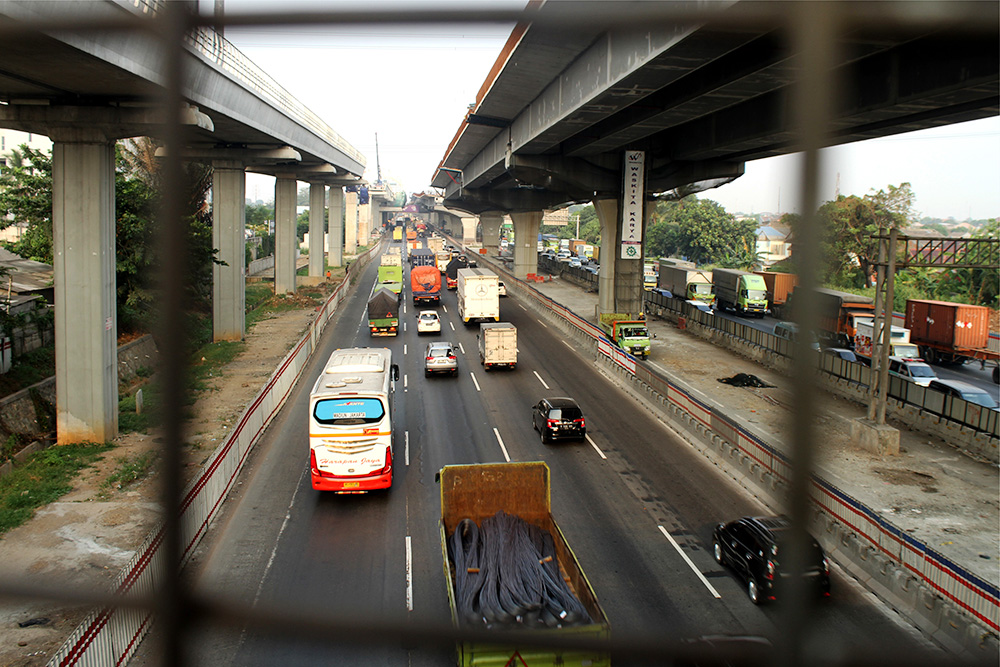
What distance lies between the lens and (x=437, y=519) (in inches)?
651

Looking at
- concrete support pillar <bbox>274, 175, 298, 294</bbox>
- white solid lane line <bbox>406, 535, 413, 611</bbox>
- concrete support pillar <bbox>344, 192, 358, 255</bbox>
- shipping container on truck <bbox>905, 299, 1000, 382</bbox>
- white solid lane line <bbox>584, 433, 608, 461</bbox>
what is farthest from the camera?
concrete support pillar <bbox>344, 192, 358, 255</bbox>

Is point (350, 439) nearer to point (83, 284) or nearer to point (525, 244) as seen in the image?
point (83, 284)

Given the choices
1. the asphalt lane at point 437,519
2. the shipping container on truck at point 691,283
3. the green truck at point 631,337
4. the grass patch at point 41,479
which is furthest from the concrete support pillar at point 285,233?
the grass patch at point 41,479

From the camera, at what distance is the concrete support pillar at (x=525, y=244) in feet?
227

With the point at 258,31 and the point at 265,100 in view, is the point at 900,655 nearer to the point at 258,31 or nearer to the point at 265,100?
the point at 258,31

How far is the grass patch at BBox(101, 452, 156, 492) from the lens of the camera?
57.5ft

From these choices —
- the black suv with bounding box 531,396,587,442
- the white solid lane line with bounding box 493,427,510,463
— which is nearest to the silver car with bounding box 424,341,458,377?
the white solid lane line with bounding box 493,427,510,463

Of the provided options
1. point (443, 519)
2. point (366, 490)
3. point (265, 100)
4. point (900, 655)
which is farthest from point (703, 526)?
point (265, 100)

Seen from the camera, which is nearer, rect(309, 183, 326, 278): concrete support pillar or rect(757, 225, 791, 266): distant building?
rect(757, 225, 791, 266): distant building

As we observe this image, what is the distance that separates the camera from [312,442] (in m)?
17.0

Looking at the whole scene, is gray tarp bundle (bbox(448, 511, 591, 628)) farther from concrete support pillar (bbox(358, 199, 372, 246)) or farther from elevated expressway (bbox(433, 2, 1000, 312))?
concrete support pillar (bbox(358, 199, 372, 246))

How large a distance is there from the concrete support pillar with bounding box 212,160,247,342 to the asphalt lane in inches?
437

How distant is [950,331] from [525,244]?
40.2m

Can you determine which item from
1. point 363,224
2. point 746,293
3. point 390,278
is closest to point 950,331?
point 746,293
